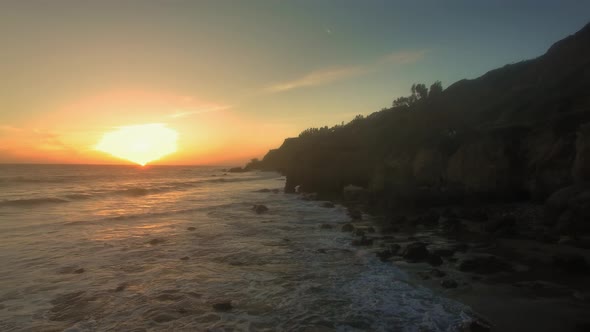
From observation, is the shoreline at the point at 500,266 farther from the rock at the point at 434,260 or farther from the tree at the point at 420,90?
the tree at the point at 420,90

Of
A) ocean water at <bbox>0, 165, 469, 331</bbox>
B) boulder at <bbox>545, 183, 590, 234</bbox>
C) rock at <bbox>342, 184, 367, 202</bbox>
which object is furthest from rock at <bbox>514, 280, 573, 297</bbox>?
rock at <bbox>342, 184, 367, 202</bbox>

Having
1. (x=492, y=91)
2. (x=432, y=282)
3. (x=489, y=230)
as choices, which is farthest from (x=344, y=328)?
(x=492, y=91)

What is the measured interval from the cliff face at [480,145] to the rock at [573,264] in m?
10.2

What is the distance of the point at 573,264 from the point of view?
1140cm

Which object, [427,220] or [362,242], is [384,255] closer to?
[362,242]

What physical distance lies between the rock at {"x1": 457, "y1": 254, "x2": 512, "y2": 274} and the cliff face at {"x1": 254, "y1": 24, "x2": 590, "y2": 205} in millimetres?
10819

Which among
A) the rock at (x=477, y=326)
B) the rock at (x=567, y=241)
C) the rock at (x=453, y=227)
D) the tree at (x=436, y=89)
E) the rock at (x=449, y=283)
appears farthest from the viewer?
the tree at (x=436, y=89)

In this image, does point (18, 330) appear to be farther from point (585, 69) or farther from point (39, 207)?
Answer: point (585, 69)

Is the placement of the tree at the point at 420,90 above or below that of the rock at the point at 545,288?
above

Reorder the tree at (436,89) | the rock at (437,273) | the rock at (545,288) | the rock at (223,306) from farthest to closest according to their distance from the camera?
1. the tree at (436,89)
2. the rock at (437,273)
3. the rock at (223,306)
4. the rock at (545,288)

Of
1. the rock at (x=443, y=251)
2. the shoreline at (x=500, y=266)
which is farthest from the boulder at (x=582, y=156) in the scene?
the rock at (x=443, y=251)

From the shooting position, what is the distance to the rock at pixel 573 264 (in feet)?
36.8

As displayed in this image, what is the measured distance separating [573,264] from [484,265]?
98.6 inches

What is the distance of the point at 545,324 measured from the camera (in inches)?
319
